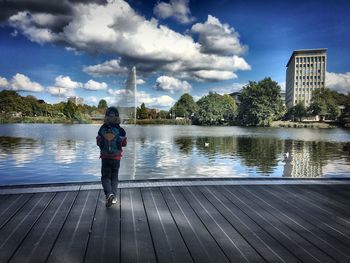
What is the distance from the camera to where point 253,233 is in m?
3.57

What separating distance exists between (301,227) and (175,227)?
164cm

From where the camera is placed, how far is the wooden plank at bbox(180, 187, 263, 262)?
2975mm

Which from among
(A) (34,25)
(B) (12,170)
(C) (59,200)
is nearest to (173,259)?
(C) (59,200)

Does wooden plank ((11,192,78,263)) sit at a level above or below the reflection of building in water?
above

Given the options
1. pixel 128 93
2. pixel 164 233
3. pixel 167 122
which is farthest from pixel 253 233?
pixel 167 122

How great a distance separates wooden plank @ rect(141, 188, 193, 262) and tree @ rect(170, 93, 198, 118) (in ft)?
366

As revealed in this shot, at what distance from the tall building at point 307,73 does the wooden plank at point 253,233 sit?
14851 centimetres

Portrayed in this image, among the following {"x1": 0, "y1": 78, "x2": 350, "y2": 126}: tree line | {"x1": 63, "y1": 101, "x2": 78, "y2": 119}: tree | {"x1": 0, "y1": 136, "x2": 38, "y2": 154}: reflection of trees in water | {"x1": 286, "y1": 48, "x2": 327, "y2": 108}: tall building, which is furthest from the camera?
{"x1": 286, "y1": 48, "x2": 327, "y2": 108}: tall building

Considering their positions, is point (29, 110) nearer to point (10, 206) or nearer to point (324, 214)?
point (10, 206)

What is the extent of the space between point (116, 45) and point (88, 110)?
75.7 m

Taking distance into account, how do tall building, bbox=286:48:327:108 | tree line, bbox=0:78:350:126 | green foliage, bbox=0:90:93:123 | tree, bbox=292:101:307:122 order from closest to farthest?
1. tree line, bbox=0:78:350:126
2. green foliage, bbox=0:90:93:123
3. tree, bbox=292:101:307:122
4. tall building, bbox=286:48:327:108

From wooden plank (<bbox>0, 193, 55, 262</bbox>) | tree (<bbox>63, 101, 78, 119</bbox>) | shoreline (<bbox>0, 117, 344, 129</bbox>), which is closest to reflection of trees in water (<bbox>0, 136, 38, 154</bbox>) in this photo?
wooden plank (<bbox>0, 193, 55, 262</bbox>)

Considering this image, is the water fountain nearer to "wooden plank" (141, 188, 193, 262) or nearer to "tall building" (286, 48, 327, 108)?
"wooden plank" (141, 188, 193, 262)

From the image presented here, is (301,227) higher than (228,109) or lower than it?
lower
